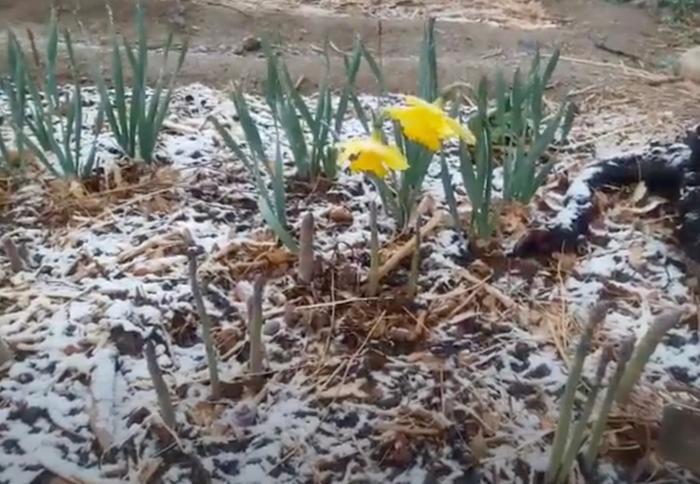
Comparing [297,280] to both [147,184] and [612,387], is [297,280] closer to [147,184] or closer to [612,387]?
[147,184]

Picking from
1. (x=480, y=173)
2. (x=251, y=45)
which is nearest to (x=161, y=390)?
(x=480, y=173)

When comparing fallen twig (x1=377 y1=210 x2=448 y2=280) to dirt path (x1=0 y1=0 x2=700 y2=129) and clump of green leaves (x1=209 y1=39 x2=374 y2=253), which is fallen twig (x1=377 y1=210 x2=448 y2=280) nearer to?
clump of green leaves (x1=209 y1=39 x2=374 y2=253)

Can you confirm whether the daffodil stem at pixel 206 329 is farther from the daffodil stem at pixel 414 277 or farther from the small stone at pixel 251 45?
the small stone at pixel 251 45

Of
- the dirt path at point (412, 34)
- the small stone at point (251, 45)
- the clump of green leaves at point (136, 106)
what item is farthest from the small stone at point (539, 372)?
the small stone at point (251, 45)

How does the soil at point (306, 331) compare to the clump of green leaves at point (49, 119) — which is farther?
the clump of green leaves at point (49, 119)

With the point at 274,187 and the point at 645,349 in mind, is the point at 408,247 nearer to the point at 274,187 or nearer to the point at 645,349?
the point at 274,187

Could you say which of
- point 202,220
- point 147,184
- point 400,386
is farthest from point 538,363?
point 147,184

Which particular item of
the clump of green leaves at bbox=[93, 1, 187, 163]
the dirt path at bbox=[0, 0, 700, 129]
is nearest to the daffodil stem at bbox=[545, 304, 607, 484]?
the clump of green leaves at bbox=[93, 1, 187, 163]
